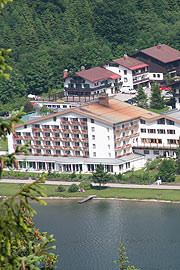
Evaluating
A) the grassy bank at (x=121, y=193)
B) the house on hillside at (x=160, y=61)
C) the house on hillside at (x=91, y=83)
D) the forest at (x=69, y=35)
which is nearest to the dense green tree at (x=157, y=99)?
the house on hillside at (x=91, y=83)

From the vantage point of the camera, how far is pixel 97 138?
9338 cm

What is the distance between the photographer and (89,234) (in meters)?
69.6

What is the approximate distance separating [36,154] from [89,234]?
29.5 m

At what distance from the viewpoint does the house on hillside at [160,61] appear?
128 metres

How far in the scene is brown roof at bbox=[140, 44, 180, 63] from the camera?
128 meters

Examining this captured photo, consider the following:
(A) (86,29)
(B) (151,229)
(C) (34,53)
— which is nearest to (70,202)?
(B) (151,229)

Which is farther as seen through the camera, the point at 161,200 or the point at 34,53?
the point at 34,53

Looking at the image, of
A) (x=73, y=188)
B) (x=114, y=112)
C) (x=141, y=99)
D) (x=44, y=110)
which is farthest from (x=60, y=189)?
(x=141, y=99)

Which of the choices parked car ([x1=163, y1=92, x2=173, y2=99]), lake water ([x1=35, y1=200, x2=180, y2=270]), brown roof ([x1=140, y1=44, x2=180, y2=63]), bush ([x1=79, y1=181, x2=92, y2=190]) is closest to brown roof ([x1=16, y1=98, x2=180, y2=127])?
bush ([x1=79, y1=181, x2=92, y2=190])

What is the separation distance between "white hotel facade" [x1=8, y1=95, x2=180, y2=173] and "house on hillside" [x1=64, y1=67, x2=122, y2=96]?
22.5m

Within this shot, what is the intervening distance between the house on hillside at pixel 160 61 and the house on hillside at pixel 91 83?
710cm

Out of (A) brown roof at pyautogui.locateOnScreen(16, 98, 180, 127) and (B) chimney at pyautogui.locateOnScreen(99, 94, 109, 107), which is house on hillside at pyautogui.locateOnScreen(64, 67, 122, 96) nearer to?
(A) brown roof at pyautogui.locateOnScreen(16, 98, 180, 127)

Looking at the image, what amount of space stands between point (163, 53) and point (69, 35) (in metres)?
24.9

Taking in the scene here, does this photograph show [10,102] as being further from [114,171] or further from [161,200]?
[161,200]
